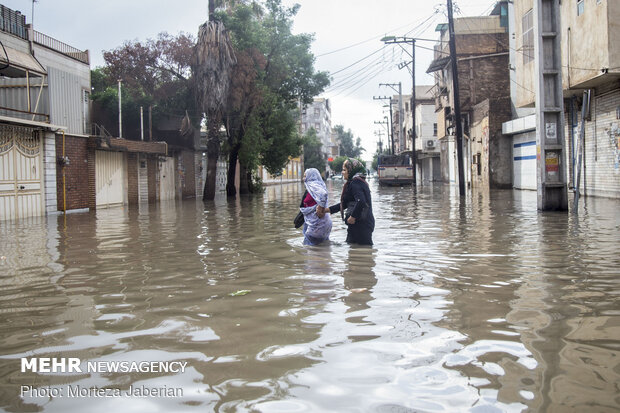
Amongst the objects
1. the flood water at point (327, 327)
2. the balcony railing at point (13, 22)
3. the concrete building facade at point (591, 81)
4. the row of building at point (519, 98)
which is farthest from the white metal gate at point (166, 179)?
the flood water at point (327, 327)

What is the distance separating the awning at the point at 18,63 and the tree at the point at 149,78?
940 centimetres

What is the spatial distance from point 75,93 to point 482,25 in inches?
1132

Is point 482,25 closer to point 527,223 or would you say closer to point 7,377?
point 527,223

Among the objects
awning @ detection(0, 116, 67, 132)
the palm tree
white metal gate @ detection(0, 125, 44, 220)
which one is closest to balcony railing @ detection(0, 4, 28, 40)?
awning @ detection(0, 116, 67, 132)

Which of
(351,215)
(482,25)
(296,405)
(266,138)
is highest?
(482,25)

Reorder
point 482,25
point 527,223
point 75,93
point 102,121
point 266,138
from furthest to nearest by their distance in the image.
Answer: point 482,25 < point 266,138 < point 102,121 < point 75,93 < point 527,223

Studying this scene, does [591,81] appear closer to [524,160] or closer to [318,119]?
[524,160]

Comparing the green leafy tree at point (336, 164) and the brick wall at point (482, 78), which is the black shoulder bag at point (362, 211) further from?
the green leafy tree at point (336, 164)

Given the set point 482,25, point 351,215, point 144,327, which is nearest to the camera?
point 144,327

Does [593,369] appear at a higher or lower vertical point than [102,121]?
lower

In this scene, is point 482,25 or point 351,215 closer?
point 351,215

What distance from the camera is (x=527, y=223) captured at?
12.3 meters

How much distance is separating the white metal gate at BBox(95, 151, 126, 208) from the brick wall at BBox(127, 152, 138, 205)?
0.50 m

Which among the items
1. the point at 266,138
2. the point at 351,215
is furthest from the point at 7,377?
the point at 266,138
